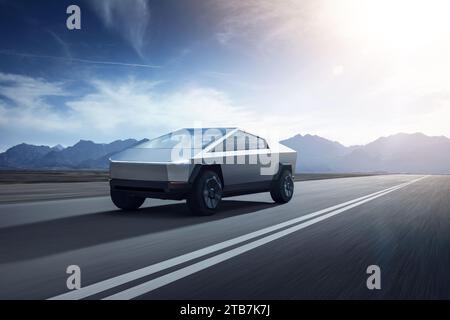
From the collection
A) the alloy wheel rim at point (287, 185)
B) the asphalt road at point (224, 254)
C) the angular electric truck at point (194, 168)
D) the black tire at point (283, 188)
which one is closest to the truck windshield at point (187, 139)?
the angular electric truck at point (194, 168)

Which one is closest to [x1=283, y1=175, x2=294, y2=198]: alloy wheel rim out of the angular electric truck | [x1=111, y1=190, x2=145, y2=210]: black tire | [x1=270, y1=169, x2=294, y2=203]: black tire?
[x1=270, y1=169, x2=294, y2=203]: black tire

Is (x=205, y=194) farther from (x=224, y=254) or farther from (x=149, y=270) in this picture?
(x=149, y=270)

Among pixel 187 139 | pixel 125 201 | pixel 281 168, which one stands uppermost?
pixel 187 139

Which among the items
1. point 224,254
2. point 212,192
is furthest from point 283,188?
point 224,254

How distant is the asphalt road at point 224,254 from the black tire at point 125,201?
33 cm

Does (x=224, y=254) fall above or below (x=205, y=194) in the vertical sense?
below

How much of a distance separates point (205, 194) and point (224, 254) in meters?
3.61

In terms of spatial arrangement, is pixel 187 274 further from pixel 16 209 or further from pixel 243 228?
pixel 16 209

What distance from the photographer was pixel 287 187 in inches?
479

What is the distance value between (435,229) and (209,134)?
469 centimetres

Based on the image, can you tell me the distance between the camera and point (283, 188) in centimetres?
1190

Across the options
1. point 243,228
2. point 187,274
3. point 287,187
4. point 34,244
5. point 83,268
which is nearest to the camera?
point 187,274

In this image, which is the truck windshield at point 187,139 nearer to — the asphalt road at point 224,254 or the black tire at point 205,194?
the black tire at point 205,194
